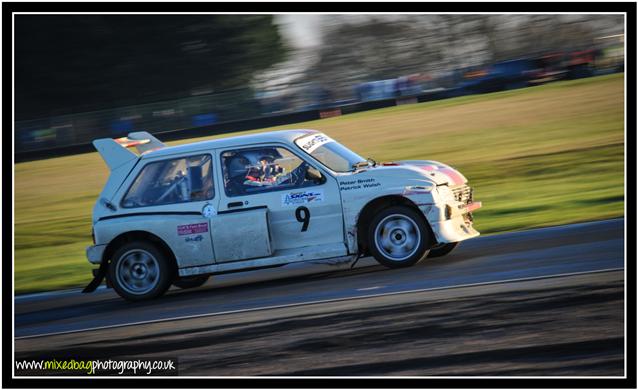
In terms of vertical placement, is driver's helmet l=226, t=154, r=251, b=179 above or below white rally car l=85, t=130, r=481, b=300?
above

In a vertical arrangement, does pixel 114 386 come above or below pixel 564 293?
below

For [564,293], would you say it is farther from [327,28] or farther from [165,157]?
[327,28]

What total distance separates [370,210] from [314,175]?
28.7 inches

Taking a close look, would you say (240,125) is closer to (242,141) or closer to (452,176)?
(242,141)

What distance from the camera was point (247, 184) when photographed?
9.41 metres

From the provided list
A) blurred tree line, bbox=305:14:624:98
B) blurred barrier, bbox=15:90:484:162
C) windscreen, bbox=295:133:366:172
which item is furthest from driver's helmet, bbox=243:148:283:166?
blurred barrier, bbox=15:90:484:162

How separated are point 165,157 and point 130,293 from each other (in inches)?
63.1

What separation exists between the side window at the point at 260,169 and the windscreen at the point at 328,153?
0.69 feet

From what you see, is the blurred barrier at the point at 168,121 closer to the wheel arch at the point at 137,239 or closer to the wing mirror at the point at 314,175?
the wheel arch at the point at 137,239

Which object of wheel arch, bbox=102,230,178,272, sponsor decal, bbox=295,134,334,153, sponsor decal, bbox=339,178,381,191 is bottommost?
wheel arch, bbox=102,230,178,272

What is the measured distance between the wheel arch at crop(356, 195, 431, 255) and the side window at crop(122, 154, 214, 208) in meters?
1.70

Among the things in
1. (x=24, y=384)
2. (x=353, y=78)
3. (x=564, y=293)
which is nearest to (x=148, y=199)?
(x=24, y=384)

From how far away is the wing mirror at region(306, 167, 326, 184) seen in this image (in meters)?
9.23

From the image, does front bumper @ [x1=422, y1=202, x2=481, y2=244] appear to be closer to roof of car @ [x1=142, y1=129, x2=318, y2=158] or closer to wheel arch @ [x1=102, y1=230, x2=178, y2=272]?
roof of car @ [x1=142, y1=129, x2=318, y2=158]
